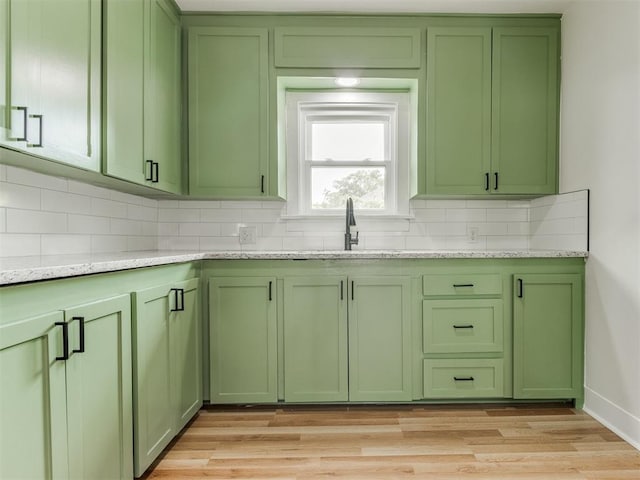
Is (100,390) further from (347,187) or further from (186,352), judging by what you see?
(347,187)

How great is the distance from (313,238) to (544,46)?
6.44 feet

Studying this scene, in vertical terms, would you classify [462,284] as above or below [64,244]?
below

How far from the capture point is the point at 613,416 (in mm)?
2172

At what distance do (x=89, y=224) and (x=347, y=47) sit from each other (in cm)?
185

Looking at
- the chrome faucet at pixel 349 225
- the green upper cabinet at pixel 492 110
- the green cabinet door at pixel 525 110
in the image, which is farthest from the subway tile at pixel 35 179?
the green cabinet door at pixel 525 110

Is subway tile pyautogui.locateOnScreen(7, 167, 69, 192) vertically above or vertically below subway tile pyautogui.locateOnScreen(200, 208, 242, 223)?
above

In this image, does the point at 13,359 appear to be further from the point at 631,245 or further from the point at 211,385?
the point at 631,245

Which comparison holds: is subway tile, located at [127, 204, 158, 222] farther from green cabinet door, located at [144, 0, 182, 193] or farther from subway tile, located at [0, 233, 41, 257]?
subway tile, located at [0, 233, 41, 257]

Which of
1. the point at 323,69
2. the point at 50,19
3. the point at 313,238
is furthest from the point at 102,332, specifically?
the point at 323,69

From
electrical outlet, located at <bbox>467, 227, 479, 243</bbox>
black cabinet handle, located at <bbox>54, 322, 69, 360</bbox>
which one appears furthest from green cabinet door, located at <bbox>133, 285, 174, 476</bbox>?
electrical outlet, located at <bbox>467, 227, 479, 243</bbox>

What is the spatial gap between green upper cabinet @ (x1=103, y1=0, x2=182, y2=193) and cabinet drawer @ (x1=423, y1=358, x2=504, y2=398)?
1890mm

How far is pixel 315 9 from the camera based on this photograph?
2.60 meters

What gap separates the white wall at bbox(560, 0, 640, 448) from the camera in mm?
2035

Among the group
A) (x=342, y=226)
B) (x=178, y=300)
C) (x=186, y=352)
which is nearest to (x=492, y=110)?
(x=342, y=226)
